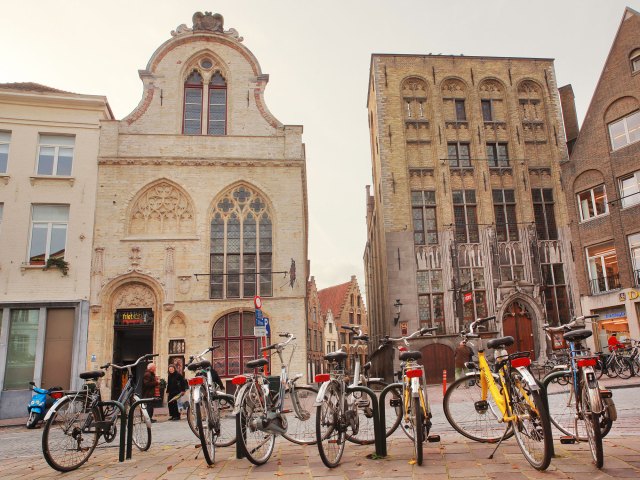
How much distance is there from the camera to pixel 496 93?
2656 cm

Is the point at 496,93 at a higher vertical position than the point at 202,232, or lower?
higher

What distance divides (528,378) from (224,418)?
3.38m

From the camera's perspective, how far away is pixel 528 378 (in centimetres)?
455

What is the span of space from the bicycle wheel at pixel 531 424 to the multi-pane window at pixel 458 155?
21.6 metres

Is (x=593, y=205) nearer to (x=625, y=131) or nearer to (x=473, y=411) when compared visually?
(x=625, y=131)

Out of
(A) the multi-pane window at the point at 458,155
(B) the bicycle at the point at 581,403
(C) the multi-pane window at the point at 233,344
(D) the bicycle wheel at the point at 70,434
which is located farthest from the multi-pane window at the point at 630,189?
(D) the bicycle wheel at the point at 70,434

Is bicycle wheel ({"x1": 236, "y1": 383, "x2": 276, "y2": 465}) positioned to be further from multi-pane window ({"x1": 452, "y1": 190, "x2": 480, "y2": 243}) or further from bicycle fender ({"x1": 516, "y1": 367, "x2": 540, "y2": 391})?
multi-pane window ({"x1": 452, "y1": 190, "x2": 480, "y2": 243})

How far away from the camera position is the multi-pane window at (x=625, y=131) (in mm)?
21531

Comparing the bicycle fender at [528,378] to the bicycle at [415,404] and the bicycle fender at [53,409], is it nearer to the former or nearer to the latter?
the bicycle at [415,404]

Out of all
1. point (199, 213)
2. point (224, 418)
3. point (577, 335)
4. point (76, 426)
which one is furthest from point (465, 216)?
point (76, 426)

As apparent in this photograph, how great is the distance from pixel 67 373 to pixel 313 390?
13794 mm

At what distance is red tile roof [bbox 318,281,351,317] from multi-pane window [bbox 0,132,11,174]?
41918mm

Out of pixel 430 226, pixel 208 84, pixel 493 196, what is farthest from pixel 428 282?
pixel 208 84

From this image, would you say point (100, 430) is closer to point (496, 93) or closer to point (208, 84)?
point (208, 84)
